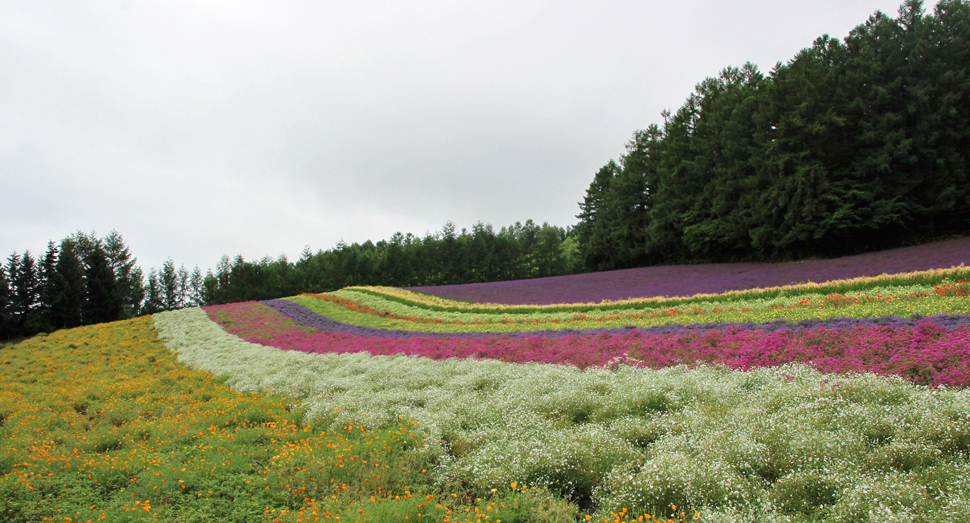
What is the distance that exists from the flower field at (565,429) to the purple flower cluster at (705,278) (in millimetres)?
8249

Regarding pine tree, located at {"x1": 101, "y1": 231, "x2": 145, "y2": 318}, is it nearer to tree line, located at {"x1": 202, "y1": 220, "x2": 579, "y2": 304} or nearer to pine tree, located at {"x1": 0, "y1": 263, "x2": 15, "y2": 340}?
tree line, located at {"x1": 202, "y1": 220, "x2": 579, "y2": 304}

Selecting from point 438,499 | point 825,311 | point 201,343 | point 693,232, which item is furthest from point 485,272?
point 438,499

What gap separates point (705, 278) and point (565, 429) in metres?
25.7

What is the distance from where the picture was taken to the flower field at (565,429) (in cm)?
480

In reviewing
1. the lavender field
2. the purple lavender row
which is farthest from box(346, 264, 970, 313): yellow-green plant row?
the purple lavender row

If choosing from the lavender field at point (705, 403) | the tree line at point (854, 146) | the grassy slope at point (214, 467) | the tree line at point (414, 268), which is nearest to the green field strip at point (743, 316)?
the lavender field at point (705, 403)

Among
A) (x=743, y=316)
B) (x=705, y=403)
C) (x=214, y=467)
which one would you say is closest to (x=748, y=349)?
(x=705, y=403)

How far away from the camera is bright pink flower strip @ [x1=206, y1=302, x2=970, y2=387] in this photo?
23.2ft

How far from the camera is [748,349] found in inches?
384

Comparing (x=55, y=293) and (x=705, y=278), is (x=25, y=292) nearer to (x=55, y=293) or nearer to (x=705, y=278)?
(x=55, y=293)

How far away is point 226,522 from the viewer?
5.31 meters

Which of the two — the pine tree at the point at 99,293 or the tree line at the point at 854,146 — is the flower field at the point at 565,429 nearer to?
the tree line at the point at 854,146

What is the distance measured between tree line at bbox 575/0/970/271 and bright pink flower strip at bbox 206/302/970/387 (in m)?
25.3

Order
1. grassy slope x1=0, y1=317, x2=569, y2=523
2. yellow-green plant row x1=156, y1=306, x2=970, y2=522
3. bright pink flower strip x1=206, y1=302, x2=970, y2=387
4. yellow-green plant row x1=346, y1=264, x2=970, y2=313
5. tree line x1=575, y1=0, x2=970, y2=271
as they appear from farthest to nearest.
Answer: tree line x1=575, y1=0, x2=970, y2=271, yellow-green plant row x1=346, y1=264, x2=970, y2=313, bright pink flower strip x1=206, y1=302, x2=970, y2=387, grassy slope x1=0, y1=317, x2=569, y2=523, yellow-green plant row x1=156, y1=306, x2=970, y2=522
